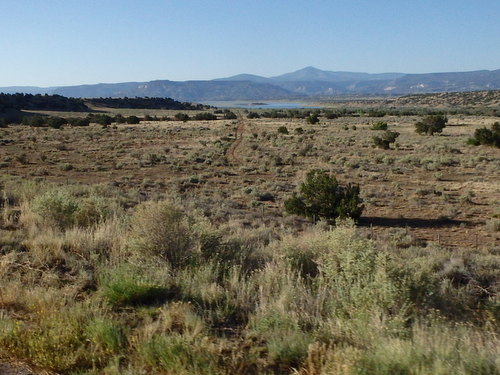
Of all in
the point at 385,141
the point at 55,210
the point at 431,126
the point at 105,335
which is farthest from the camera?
the point at 431,126

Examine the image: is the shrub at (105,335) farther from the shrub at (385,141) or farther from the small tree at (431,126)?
the small tree at (431,126)

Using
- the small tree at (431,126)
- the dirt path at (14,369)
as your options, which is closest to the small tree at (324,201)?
the dirt path at (14,369)

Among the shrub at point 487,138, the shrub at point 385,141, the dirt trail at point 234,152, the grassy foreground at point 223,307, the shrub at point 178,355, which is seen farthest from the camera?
the shrub at point 385,141

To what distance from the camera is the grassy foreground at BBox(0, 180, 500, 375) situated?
387 cm

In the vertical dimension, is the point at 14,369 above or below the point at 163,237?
below

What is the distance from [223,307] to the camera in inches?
201

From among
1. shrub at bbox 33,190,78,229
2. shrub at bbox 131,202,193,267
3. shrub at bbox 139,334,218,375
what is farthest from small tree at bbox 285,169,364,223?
shrub at bbox 139,334,218,375

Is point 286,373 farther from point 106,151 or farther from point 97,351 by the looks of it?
point 106,151

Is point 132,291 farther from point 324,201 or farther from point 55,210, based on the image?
point 324,201

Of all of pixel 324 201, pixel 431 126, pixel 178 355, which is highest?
pixel 178 355

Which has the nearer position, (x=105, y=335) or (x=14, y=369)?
(x=14, y=369)

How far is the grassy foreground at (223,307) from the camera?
387 centimetres

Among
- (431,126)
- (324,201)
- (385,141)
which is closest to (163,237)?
(324,201)

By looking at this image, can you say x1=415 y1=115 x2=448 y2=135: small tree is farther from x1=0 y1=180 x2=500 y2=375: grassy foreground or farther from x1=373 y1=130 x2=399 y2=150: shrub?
x1=0 y1=180 x2=500 y2=375: grassy foreground
